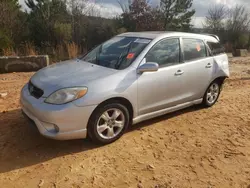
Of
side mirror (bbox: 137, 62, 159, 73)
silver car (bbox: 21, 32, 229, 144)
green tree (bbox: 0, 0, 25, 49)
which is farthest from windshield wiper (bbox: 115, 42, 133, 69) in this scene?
green tree (bbox: 0, 0, 25, 49)

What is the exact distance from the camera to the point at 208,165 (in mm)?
3287

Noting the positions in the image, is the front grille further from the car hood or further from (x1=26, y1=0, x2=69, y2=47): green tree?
(x1=26, y1=0, x2=69, y2=47): green tree

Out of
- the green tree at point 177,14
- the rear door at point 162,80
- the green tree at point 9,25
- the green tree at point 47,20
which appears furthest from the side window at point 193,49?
the green tree at point 177,14

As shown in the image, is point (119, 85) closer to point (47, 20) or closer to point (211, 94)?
point (211, 94)

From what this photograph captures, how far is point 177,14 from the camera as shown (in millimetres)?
22266

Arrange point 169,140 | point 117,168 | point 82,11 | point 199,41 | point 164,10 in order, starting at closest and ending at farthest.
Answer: point 117,168 → point 169,140 → point 199,41 → point 82,11 → point 164,10

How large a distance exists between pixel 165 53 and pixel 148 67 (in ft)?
2.20

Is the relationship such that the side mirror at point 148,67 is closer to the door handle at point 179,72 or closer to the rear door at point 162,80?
the rear door at point 162,80

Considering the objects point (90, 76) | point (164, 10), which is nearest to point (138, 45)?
point (90, 76)

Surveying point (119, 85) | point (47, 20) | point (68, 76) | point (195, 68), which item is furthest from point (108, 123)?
point (47, 20)

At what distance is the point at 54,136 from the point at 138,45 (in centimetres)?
198

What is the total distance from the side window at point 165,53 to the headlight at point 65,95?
128cm

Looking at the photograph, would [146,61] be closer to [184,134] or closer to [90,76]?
[90,76]

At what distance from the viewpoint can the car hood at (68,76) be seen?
3402 mm
